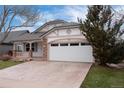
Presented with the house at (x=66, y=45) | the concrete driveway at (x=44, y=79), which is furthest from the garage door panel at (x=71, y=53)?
the concrete driveway at (x=44, y=79)

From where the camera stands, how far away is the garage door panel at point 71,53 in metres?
19.4

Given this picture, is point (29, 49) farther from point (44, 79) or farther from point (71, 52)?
point (44, 79)

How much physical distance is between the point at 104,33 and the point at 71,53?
474 centimetres

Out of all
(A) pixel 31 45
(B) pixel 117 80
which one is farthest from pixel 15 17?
(B) pixel 117 80

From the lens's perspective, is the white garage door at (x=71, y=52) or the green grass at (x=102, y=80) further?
the white garage door at (x=71, y=52)

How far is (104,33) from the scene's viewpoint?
53.3ft

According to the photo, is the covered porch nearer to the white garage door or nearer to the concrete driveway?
the white garage door

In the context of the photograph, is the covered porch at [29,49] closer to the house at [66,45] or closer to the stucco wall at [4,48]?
the house at [66,45]

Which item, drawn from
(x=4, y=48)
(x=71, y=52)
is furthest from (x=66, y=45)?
(x=4, y=48)

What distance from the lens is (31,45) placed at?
2545cm

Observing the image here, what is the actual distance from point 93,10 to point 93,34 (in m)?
1.85

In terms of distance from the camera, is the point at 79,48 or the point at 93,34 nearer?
the point at 93,34

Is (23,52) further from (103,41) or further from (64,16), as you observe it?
(103,41)

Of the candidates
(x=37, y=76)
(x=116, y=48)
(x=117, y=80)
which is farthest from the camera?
(x=116, y=48)
